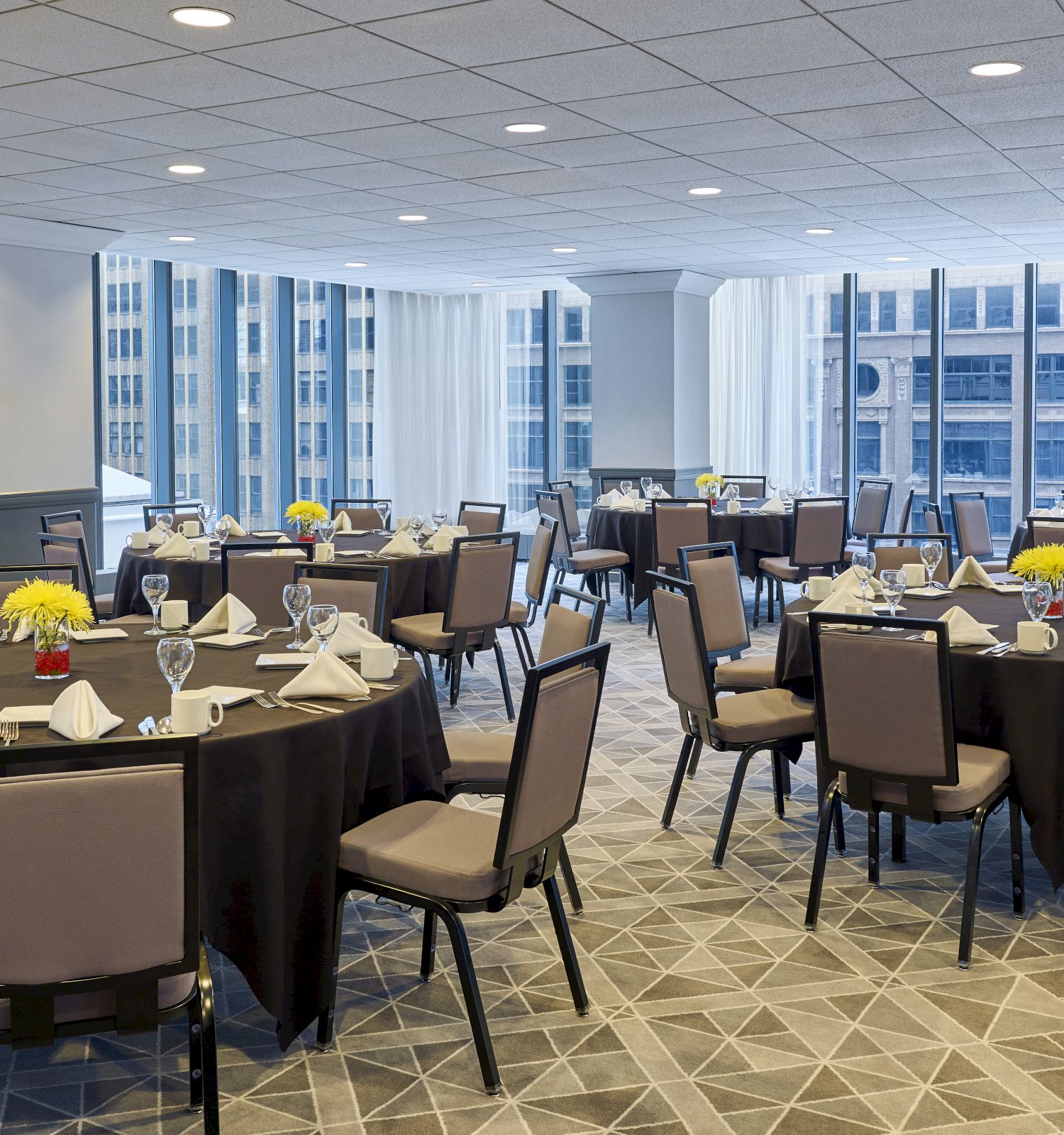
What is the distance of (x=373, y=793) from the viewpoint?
→ 3244 mm

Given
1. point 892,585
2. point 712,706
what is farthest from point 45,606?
point 892,585

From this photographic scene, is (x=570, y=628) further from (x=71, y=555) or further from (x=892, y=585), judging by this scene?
(x=71, y=555)

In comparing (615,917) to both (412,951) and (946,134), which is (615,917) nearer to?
(412,951)

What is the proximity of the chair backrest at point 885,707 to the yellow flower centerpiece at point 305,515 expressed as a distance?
425 cm

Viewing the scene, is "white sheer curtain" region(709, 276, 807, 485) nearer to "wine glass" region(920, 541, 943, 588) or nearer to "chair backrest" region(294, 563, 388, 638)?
"wine glass" region(920, 541, 943, 588)

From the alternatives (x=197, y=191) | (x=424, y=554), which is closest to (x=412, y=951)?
(x=424, y=554)

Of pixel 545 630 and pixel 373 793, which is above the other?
pixel 545 630

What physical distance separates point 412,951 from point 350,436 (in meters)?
10.4

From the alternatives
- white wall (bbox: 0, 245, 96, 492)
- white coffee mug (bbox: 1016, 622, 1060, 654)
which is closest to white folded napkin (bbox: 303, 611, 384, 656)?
white coffee mug (bbox: 1016, 622, 1060, 654)

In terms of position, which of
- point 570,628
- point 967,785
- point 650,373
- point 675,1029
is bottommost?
point 675,1029

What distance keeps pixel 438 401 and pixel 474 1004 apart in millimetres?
11542

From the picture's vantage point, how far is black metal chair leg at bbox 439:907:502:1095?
9.12ft

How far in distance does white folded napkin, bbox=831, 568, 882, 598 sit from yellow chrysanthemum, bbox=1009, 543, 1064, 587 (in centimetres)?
58

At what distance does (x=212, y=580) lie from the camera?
21.1 ft
